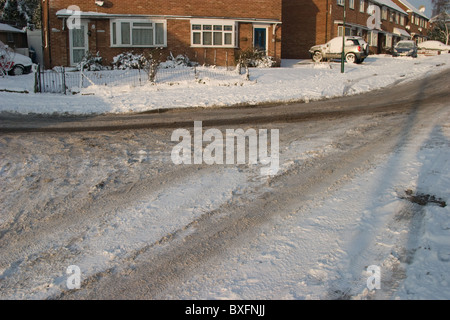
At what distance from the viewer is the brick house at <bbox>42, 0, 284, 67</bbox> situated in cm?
2405

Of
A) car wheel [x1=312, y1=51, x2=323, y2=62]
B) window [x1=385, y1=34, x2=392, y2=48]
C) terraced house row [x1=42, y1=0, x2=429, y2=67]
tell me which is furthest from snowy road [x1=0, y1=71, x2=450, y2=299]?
window [x1=385, y1=34, x2=392, y2=48]

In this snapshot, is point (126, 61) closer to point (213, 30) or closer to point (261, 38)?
point (213, 30)

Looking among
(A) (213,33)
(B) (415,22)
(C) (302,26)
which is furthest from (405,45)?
(B) (415,22)

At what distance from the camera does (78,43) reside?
24.4 metres

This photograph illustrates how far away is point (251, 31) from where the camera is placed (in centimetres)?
2694

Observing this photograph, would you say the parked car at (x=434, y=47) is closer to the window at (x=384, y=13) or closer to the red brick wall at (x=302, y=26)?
the window at (x=384, y=13)

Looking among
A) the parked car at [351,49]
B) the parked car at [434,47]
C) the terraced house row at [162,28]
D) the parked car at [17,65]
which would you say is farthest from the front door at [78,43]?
the parked car at [434,47]

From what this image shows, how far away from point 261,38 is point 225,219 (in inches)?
949

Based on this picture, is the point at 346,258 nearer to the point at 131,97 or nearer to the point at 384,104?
the point at 384,104

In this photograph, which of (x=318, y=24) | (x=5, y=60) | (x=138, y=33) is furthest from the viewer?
(x=318, y=24)

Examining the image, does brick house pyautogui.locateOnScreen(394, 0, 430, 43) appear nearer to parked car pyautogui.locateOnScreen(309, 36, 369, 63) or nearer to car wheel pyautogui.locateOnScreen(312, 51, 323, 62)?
Answer: car wheel pyautogui.locateOnScreen(312, 51, 323, 62)

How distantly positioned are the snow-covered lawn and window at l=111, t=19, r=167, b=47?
6454 millimetres

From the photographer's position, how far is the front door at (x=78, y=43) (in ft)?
79.4

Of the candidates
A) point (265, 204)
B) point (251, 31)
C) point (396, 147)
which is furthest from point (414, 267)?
point (251, 31)
